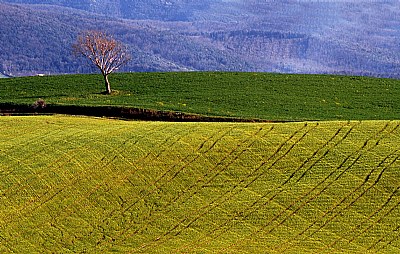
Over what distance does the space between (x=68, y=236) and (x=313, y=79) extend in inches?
1856

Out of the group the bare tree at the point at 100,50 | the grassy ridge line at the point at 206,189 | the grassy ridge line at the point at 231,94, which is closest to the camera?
the grassy ridge line at the point at 206,189

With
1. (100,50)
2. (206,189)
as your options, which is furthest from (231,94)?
(206,189)

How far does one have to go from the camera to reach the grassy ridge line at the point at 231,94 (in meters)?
57.4

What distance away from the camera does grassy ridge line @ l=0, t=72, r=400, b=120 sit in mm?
57438

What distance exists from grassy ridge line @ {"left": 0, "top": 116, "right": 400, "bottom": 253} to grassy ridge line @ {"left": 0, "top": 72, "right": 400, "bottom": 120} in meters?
16.4

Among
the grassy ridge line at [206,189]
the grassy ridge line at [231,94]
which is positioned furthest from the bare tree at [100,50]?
the grassy ridge line at [206,189]

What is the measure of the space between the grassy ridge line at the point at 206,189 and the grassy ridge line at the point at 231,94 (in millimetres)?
16445

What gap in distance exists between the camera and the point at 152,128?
4197 cm

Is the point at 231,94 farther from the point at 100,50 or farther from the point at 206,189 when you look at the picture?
the point at 206,189

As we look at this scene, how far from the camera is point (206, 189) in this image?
109 feet

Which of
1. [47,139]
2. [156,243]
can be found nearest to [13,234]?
[156,243]

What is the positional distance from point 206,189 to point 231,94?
32.1m

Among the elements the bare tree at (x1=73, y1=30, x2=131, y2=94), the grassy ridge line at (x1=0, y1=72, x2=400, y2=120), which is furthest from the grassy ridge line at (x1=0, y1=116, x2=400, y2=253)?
the bare tree at (x1=73, y1=30, x2=131, y2=94)

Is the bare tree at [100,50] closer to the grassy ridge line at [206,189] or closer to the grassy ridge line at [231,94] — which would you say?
the grassy ridge line at [231,94]
